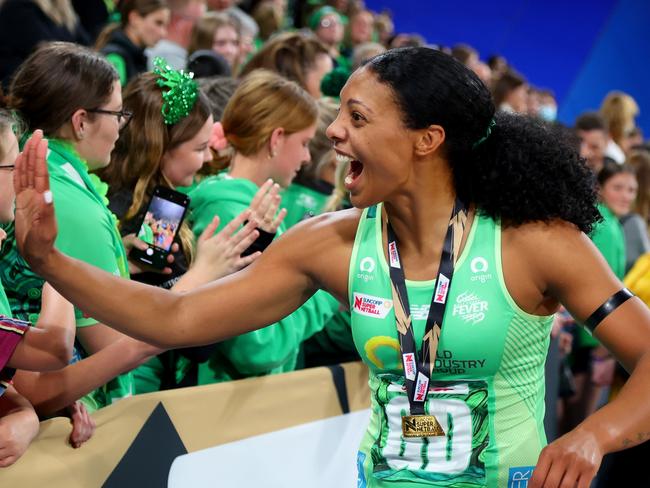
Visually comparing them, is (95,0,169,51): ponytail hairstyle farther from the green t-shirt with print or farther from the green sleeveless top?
the green sleeveless top

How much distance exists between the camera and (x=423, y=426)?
224 cm

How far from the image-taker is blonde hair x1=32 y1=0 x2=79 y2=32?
5285mm

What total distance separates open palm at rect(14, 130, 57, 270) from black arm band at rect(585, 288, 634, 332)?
121 centimetres

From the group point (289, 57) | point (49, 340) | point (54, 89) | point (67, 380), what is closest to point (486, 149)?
point (49, 340)

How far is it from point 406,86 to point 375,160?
19cm

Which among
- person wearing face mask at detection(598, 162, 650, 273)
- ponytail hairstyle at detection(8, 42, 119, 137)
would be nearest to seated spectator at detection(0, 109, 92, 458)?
ponytail hairstyle at detection(8, 42, 119, 137)

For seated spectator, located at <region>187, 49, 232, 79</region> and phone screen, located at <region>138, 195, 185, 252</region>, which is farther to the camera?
seated spectator, located at <region>187, 49, 232, 79</region>

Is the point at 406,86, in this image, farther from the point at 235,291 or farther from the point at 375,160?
the point at 235,291

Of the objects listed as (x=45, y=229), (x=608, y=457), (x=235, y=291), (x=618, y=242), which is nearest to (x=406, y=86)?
(x=235, y=291)

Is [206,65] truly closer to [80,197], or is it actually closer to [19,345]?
[80,197]

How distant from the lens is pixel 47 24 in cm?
532

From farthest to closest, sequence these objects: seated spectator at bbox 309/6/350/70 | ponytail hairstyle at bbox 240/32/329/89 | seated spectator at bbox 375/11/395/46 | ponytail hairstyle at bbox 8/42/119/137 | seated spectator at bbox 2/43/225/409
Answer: seated spectator at bbox 375/11/395/46 < seated spectator at bbox 309/6/350/70 < ponytail hairstyle at bbox 240/32/329/89 < ponytail hairstyle at bbox 8/42/119/137 < seated spectator at bbox 2/43/225/409

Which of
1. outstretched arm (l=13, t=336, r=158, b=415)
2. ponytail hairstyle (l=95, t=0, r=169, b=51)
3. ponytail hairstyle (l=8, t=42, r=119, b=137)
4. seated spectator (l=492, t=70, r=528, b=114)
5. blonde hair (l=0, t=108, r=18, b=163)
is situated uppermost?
seated spectator (l=492, t=70, r=528, b=114)

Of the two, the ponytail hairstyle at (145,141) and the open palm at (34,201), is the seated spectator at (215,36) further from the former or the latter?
the open palm at (34,201)
